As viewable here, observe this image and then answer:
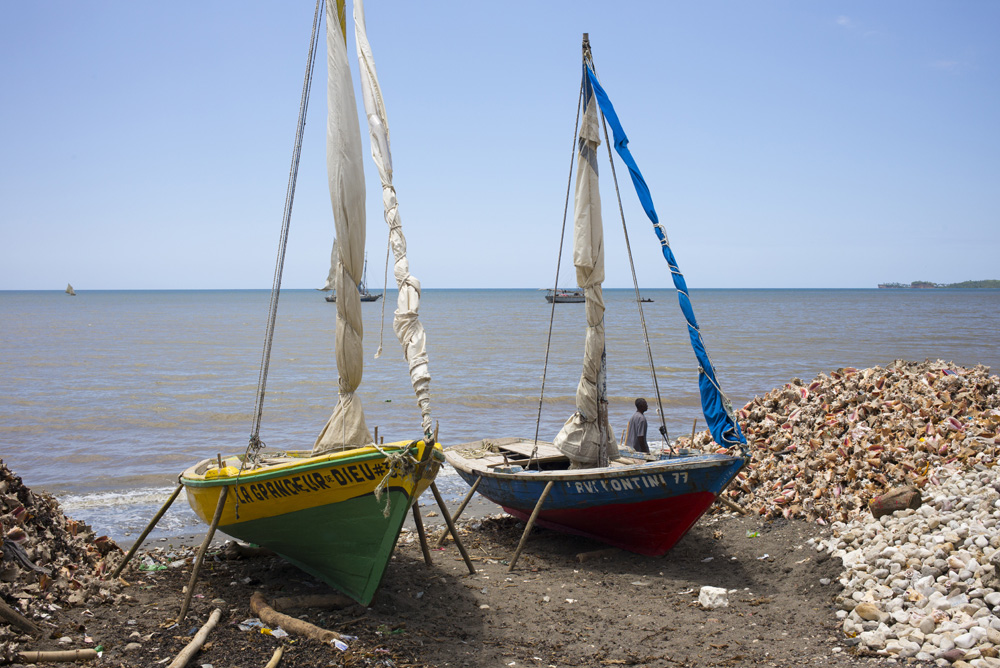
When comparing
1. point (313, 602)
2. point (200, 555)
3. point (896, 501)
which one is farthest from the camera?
point (896, 501)

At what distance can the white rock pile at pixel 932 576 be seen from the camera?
6.21 meters

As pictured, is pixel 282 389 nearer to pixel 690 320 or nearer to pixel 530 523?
pixel 530 523

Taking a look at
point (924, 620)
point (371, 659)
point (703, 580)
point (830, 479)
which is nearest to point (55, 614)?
point (371, 659)

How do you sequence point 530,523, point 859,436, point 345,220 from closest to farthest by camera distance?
point 345,220 < point 530,523 < point 859,436

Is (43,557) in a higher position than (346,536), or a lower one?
lower

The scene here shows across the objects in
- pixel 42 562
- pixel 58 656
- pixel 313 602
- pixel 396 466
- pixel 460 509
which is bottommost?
pixel 313 602

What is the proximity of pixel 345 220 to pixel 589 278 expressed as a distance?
375 cm

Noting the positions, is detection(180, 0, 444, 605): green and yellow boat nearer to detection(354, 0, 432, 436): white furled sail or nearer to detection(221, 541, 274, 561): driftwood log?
detection(354, 0, 432, 436): white furled sail

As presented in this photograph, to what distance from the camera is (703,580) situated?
30.0 ft

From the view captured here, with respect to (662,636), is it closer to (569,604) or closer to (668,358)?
(569,604)

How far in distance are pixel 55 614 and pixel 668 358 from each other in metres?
36.2

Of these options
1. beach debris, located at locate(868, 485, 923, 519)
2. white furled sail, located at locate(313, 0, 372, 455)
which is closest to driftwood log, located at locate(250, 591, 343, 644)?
white furled sail, located at locate(313, 0, 372, 455)

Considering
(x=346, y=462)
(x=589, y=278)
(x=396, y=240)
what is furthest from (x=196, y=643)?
(x=589, y=278)

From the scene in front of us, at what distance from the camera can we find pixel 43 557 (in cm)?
761
